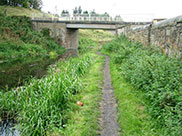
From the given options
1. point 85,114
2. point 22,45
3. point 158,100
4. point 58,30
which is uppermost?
point 58,30

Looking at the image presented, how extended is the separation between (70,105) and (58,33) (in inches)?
1054

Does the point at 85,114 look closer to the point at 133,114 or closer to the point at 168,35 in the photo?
the point at 133,114

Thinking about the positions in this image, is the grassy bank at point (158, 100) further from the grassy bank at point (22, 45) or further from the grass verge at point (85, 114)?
the grassy bank at point (22, 45)

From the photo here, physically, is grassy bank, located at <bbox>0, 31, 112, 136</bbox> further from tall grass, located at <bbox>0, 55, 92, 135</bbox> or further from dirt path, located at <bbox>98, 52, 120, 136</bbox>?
dirt path, located at <bbox>98, 52, 120, 136</bbox>

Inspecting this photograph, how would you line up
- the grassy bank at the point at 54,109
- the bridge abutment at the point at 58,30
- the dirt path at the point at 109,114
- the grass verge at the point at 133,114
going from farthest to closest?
1. the bridge abutment at the point at 58,30
2. the grassy bank at the point at 54,109
3. the dirt path at the point at 109,114
4. the grass verge at the point at 133,114

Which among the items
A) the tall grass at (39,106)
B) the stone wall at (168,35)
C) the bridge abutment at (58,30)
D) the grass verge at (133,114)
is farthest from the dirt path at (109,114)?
the bridge abutment at (58,30)

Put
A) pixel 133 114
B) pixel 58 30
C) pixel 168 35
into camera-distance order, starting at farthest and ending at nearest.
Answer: pixel 58 30
pixel 168 35
pixel 133 114

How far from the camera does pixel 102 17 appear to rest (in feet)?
93.9

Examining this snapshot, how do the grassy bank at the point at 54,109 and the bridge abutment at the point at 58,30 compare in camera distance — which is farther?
the bridge abutment at the point at 58,30

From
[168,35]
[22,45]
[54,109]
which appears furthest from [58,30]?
[54,109]

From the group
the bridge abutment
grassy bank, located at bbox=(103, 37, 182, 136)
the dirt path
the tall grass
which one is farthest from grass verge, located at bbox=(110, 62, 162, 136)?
the bridge abutment

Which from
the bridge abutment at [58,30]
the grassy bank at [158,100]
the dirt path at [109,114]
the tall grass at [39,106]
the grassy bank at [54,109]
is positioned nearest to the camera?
the grassy bank at [158,100]

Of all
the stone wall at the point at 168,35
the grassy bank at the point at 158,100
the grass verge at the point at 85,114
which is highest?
the stone wall at the point at 168,35

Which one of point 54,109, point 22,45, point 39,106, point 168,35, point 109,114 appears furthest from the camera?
point 22,45
